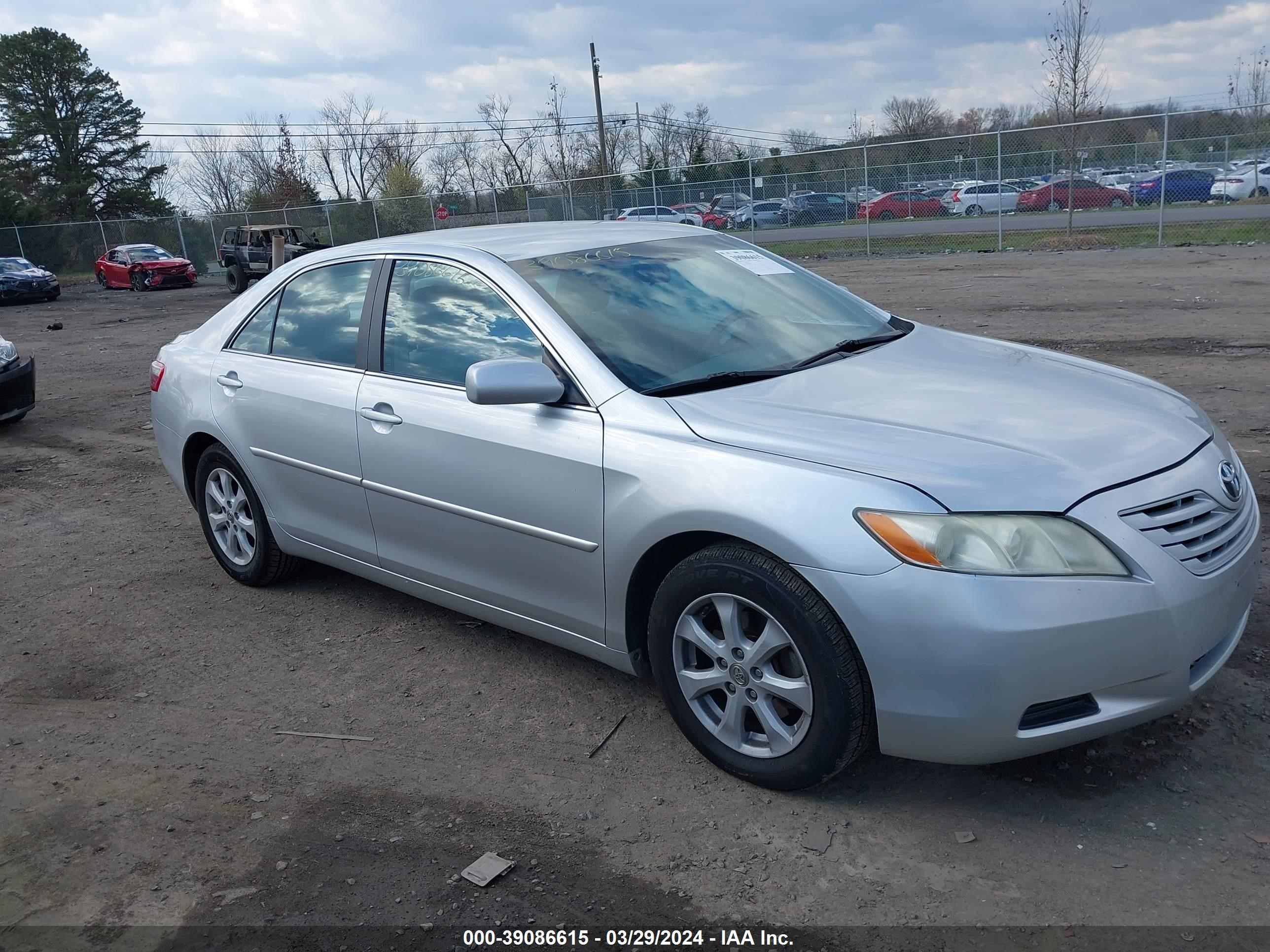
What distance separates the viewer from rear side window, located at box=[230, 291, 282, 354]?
4949 millimetres

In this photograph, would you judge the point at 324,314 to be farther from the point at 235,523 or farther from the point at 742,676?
the point at 742,676

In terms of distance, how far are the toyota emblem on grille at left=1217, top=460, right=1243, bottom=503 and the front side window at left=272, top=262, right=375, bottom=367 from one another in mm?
3221

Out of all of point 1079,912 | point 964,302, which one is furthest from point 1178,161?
point 1079,912

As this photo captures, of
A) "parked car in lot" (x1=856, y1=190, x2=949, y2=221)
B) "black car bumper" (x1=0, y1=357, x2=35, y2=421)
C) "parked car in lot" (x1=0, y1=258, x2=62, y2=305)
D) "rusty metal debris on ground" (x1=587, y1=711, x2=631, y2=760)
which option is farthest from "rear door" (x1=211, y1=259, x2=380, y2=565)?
"parked car in lot" (x1=0, y1=258, x2=62, y2=305)

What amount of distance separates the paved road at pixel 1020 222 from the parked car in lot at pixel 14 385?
19597mm

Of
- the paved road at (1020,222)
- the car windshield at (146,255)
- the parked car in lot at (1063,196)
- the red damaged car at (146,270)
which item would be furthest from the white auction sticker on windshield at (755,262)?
the car windshield at (146,255)

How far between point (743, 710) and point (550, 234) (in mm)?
2252

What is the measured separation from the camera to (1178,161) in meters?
22.7

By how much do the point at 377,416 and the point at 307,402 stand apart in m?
0.52

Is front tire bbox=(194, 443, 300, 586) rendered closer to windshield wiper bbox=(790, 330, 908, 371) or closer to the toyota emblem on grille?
windshield wiper bbox=(790, 330, 908, 371)

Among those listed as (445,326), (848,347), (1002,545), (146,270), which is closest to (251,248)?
(146,270)

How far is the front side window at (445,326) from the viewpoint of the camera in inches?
151

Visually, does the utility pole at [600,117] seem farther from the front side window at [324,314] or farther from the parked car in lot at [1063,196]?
the front side window at [324,314]

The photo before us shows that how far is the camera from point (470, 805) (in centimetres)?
329
